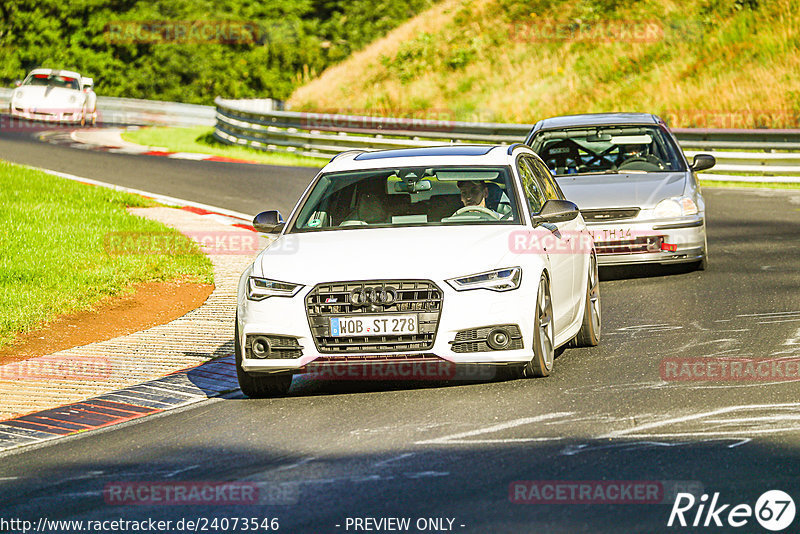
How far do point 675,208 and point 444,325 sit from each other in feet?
19.9

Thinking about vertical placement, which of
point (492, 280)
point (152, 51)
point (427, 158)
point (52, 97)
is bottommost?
point (152, 51)

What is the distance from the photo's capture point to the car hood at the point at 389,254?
8.04m

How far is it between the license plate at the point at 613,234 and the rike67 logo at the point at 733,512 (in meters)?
7.81

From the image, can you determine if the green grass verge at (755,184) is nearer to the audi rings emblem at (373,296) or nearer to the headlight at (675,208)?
the headlight at (675,208)

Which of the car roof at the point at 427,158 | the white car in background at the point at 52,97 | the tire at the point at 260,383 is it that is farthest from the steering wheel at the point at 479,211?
the white car in background at the point at 52,97

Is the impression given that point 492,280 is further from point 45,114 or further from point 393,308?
point 45,114

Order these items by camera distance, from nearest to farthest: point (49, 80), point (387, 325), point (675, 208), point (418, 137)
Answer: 1. point (387, 325)
2. point (675, 208)
3. point (418, 137)
4. point (49, 80)

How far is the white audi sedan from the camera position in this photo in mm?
7980

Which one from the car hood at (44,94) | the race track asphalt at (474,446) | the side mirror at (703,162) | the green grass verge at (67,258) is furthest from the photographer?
the car hood at (44,94)

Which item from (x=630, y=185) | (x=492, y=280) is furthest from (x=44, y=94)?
(x=492, y=280)

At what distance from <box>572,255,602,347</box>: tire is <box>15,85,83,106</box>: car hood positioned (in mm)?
31245

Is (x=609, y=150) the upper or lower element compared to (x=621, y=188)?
upper

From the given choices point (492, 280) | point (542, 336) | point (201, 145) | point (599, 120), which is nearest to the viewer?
point (492, 280)

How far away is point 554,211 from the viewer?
8977mm
